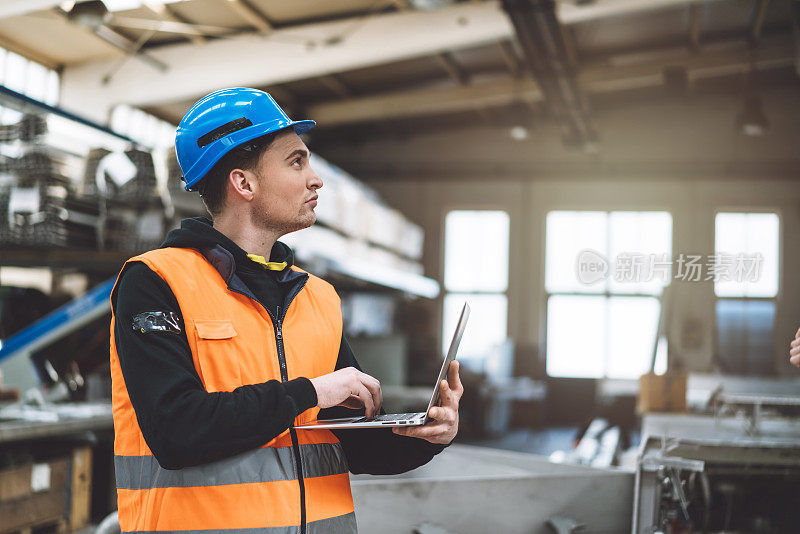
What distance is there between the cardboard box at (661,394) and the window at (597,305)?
9.83 meters

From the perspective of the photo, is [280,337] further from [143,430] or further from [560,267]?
[560,267]

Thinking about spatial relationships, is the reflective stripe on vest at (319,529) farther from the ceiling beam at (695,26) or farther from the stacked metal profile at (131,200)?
the ceiling beam at (695,26)

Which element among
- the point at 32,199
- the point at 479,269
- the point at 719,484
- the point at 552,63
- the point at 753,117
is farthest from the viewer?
the point at 479,269

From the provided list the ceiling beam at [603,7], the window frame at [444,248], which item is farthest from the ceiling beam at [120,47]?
the window frame at [444,248]

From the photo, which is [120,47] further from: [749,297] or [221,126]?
[749,297]

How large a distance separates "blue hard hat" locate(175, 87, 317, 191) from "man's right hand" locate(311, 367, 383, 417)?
1.58 feet

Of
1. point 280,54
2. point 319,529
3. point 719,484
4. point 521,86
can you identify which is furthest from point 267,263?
point 521,86

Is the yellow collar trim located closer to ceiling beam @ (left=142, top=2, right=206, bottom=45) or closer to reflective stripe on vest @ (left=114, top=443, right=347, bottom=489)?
reflective stripe on vest @ (left=114, top=443, right=347, bottom=489)

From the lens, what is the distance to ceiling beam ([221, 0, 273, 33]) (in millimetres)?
8522

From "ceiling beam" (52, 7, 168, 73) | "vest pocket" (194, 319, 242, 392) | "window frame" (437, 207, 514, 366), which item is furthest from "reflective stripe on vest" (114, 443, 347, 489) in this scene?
"window frame" (437, 207, 514, 366)

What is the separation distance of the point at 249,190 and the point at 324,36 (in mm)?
7821

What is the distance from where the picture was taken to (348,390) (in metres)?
1.43

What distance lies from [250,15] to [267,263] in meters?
7.79

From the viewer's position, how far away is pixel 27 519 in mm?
4219
